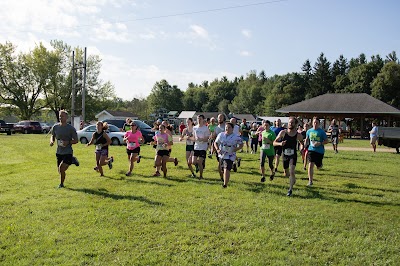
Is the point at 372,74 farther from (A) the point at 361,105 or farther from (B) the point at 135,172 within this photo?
(B) the point at 135,172

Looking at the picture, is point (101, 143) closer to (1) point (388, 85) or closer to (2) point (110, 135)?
(2) point (110, 135)

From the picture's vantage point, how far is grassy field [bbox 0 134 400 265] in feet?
16.7

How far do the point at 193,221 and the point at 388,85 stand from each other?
67258 millimetres

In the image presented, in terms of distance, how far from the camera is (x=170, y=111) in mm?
122625

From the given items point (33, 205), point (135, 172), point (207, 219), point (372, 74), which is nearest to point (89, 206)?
point (33, 205)

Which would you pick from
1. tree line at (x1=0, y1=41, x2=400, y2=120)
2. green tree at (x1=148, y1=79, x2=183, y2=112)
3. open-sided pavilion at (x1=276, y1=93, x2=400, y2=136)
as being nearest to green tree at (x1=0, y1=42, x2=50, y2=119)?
tree line at (x1=0, y1=41, x2=400, y2=120)

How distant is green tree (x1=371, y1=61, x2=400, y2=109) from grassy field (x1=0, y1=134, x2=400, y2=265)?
6001 cm

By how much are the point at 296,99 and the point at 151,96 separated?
53.6 m

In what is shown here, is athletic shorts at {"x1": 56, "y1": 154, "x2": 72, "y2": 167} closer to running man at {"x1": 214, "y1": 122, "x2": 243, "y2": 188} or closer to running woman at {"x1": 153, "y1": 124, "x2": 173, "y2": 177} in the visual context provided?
running woman at {"x1": 153, "y1": 124, "x2": 173, "y2": 177}

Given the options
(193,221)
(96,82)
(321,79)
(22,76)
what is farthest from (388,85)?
(193,221)

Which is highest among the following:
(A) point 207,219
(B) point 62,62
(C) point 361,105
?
(B) point 62,62

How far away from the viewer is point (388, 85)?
64.9m

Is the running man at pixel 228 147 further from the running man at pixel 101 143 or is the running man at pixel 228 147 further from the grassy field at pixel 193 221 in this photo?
the running man at pixel 101 143

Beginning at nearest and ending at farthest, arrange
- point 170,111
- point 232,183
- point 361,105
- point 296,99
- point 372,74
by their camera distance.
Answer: point 232,183
point 361,105
point 372,74
point 296,99
point 170,111
